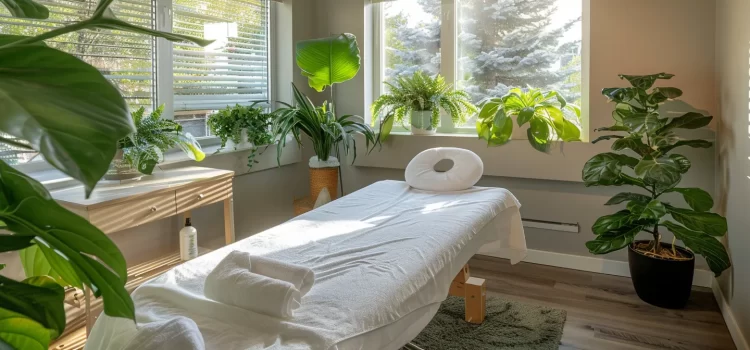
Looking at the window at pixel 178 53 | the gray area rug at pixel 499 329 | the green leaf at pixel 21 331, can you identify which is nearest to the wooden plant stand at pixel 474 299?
the gray area rug at pixel 499 329

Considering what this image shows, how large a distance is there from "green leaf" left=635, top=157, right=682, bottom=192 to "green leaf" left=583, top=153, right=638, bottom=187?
0.14 metres

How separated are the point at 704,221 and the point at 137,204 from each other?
8.40 feet

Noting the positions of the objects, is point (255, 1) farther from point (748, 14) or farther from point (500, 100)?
point (748, 14)

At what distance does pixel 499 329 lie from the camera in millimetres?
2463

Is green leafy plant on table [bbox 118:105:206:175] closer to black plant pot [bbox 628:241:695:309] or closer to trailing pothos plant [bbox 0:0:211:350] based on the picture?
trailing pothos plant [bbox 0:0:211:350]

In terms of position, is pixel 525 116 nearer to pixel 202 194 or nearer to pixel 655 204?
pixel 655 204

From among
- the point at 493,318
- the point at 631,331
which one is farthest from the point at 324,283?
the point at 631,331

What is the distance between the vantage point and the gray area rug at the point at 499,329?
91.1 inches

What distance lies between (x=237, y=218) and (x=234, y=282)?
7.11 feet

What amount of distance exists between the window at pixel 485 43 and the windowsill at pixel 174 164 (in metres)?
0.94

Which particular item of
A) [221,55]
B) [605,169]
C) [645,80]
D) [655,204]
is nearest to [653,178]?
[655,204]

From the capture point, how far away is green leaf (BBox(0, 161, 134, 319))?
1.07 feet

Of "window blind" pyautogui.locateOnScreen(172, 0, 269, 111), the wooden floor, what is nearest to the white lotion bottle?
"window blind" pyautogui.locateOnScreen(172, 0, 269, 111)

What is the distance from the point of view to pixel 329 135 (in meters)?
3.42
